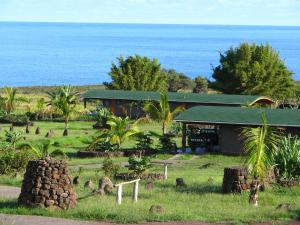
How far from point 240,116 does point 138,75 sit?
31.3 meters

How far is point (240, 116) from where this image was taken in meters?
38.1

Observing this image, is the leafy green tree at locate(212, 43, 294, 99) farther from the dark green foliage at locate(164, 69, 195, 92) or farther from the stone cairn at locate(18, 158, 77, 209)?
the stone cairn at locate(18, 158, 77, 209)

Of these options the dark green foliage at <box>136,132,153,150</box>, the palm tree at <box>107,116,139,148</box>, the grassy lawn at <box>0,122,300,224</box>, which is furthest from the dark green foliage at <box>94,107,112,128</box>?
the grassy lawn at <box>0,122,300,224</box>

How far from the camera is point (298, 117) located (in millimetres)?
37375

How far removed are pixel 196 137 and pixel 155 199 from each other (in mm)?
19596

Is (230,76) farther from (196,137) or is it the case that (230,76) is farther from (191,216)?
(191,216)

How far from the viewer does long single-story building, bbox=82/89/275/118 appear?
53562mm

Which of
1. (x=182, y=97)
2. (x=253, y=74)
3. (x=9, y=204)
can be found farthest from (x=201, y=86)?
(x=9, y=204)

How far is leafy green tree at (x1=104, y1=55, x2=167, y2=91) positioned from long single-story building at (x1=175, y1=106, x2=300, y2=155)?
28744 millimetres

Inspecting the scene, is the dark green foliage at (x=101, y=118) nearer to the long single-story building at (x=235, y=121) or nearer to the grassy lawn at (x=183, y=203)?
the long single-story building at (x=235, y=121)

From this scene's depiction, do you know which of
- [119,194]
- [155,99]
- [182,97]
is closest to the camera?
[119,194]

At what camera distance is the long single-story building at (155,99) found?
53562 mm

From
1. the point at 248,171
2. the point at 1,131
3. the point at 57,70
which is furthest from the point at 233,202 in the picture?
the point at 57,70

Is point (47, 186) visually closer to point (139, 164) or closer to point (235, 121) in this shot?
point (139, 164)
